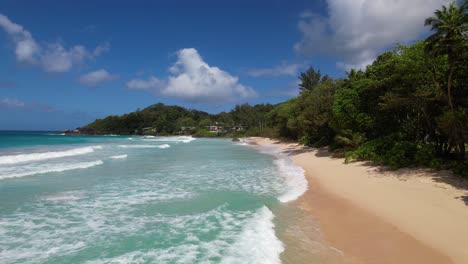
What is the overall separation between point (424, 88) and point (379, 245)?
9.97 meters

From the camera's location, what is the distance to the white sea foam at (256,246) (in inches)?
238

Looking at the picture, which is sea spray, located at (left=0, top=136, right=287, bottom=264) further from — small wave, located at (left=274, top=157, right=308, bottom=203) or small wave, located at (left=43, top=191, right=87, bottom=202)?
small wave, located at (left=274, top=157, right=308, bottom=203)

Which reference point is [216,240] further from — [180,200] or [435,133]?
[435,133]

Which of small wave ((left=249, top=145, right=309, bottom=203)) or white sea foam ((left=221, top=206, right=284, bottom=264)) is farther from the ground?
small wave ((left=249, top=145, right=309, bottom=203))

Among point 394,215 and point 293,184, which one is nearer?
point 394,215

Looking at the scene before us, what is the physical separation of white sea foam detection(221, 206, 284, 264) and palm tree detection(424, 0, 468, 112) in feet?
31.3

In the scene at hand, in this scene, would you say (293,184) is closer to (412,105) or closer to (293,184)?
(293,184)

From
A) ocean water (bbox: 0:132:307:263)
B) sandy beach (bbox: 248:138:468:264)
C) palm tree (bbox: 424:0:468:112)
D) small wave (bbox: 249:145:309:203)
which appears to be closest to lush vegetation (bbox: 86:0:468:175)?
palm tree (bbox: 424:0:468:112)

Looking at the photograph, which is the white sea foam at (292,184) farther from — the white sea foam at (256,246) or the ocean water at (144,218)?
the white sea foam at (256,246)

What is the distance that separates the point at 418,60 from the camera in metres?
14.0

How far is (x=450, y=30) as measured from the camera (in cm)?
1112

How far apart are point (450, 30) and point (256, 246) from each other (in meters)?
10.9

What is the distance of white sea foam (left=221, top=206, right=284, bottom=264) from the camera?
238 inches

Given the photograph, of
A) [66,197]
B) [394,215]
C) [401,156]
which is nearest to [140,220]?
[66,197]
